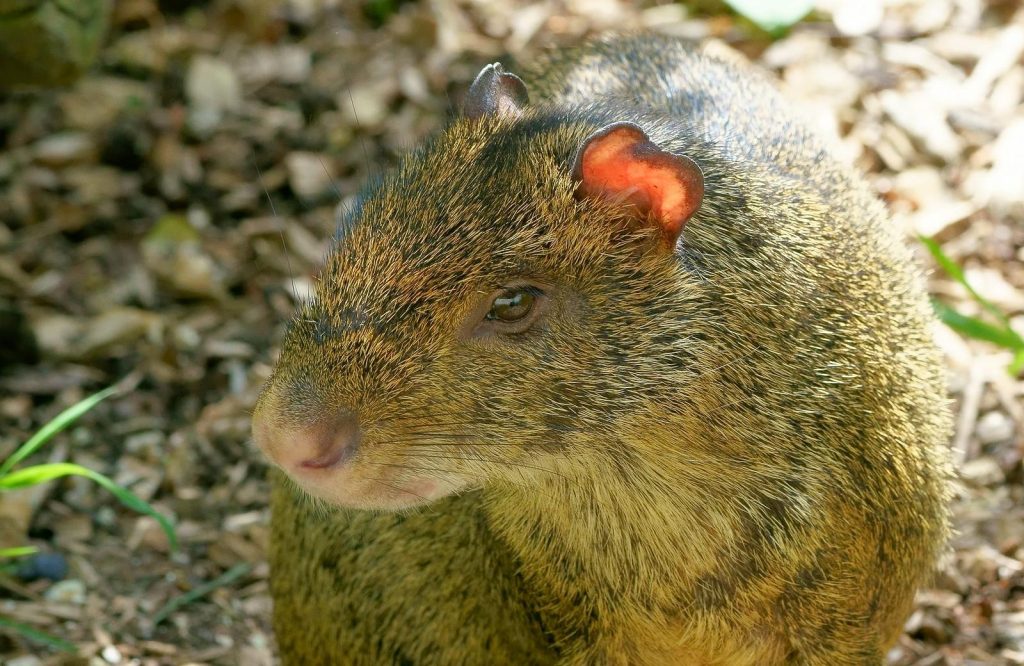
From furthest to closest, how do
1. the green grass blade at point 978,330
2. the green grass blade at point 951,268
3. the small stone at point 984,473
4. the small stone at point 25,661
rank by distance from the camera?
1. the small stone at point 984,473
2. the green grass blade at point 978,330
3. the green grass blade at point 951,268
4. the small stone at point 25,661

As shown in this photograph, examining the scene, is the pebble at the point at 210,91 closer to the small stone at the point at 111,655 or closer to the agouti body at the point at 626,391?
the small stone at the point at 111,655

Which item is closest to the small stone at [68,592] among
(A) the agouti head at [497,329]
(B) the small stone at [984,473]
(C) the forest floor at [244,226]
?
(C) the forest floor at [244,226]

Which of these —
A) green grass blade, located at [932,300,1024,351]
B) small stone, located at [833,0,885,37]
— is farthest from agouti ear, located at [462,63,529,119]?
small stone, located at [833,0,885,37]

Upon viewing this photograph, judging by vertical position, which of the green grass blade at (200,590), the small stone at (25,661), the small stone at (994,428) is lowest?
the green grass blade at (200,590)

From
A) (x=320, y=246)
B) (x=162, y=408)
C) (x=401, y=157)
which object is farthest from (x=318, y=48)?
(x=401, y=157)

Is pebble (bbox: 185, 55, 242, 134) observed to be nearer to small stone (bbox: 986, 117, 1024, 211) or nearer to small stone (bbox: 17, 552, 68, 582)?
small stone (bbox: 17, 552, 68, 582)

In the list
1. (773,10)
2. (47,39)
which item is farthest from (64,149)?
(773,10)

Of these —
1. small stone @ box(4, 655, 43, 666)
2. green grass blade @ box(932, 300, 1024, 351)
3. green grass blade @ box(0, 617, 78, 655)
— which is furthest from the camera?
green grass blade @ box(932, 300, 1024, 351)
